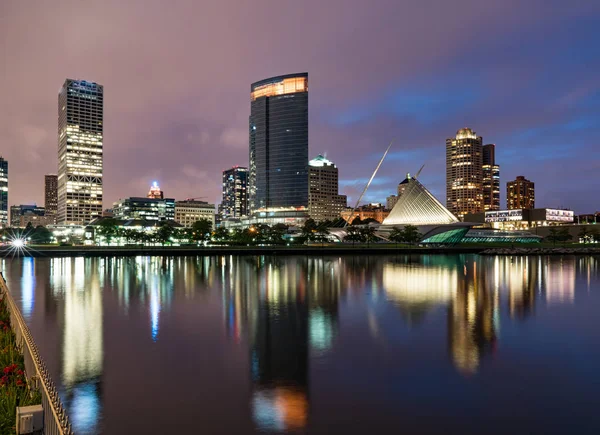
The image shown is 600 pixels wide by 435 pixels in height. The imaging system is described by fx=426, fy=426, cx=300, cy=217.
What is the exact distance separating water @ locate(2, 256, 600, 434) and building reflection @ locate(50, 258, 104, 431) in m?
0.06

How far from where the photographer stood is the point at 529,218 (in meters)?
171

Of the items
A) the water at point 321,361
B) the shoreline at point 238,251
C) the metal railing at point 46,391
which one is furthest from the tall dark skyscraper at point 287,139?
the metal railing at point 46,391

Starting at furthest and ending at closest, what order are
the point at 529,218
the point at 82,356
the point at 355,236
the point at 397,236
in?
1. the point at 529,218
2. the point at 355,236
3. the point at 397,236
4. the point at 82,356

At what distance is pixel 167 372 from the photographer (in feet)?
43.5

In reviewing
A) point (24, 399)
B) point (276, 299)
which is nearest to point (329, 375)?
point (24, 399)

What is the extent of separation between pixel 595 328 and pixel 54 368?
22895mm

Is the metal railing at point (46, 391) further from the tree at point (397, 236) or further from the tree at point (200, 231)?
the tree at point (200, 231)

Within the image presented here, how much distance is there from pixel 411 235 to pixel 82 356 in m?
101

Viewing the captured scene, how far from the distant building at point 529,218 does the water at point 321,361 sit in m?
151

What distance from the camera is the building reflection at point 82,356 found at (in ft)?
34.5

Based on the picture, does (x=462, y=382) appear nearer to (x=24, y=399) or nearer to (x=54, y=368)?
(x=24, y=399)

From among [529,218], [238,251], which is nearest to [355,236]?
[238,251]

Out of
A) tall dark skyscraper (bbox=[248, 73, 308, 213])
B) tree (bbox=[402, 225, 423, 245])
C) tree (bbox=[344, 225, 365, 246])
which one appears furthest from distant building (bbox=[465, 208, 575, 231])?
tall dark skyscraper (bbox=[248, 73, 308, 213])

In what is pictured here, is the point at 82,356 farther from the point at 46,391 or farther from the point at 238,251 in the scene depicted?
the point at 238,251
